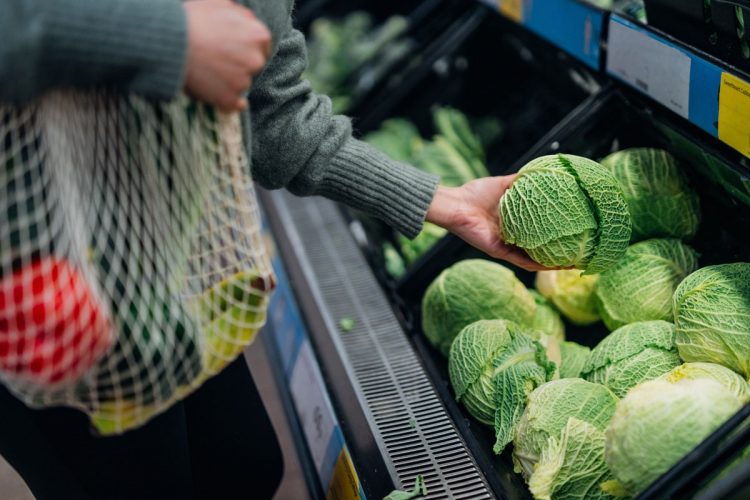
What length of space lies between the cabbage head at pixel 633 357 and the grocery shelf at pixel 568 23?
2.92 ft

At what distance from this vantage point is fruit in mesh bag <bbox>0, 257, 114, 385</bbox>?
1097 millimetres

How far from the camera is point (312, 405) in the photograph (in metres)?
2.31

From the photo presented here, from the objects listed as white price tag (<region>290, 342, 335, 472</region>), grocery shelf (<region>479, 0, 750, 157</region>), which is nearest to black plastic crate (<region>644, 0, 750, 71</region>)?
grocery shelf (<region>479, 0, 750, 157</region>)

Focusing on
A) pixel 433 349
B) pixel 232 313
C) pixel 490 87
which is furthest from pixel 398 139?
pixel 232 313

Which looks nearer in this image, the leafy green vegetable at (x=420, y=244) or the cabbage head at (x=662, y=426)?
the cabbage head at (x=662, y=426)

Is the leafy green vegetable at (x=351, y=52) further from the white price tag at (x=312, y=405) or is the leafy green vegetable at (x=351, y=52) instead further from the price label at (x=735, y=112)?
the price label at (x=735, y=112)

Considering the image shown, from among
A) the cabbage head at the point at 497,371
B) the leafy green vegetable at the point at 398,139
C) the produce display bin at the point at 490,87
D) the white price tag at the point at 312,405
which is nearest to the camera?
the cabbage head at the point at 497,371

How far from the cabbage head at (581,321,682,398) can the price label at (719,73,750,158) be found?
1.57ft

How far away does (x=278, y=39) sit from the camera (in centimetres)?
145

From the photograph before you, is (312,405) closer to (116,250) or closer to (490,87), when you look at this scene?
(116,250)

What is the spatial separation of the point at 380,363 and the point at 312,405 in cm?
28

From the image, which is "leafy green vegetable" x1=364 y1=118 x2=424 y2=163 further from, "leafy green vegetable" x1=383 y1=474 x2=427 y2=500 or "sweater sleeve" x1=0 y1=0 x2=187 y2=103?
"sweater sleeve" x1=0 y1=0 x2=187 y2=103

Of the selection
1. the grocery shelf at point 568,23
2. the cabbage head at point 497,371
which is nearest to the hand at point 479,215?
the cabbage head at point 497,371

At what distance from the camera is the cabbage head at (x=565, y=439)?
1587mm
